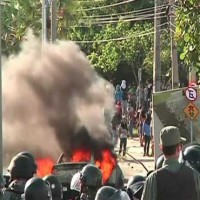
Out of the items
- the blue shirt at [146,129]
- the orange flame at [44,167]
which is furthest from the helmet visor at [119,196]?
the blue shirt at [146,129]

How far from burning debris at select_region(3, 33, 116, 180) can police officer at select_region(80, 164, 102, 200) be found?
927cm

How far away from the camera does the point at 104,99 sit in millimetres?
23188

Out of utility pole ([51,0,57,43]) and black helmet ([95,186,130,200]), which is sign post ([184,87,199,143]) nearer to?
utility pole ([51,0,57,43])

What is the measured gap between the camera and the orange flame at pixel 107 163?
1502cm

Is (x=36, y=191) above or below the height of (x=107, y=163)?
above

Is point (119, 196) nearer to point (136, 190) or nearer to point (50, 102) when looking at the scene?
point (136, 190)

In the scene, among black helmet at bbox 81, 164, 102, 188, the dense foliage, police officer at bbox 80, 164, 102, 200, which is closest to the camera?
police officer at bbox 80, 164, 102, 200

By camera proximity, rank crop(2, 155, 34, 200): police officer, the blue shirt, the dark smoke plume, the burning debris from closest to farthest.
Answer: crop(2, 155, 34, 200): police officer
the burning debris
the dark smoke plume
the blue shirt

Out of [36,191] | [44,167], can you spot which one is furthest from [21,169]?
[44,167]

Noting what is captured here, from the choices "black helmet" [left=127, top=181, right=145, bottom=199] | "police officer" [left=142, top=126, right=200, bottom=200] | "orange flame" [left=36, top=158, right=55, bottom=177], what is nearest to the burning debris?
"orange flame" [left=36, top=158, right=55, bottom=177]

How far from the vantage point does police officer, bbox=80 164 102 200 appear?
8.65m

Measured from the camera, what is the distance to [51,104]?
21.9 m

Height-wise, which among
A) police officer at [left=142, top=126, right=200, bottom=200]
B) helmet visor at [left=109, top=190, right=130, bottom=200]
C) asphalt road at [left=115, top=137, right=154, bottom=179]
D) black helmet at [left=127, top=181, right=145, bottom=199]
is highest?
police officer at [left=142, top=126, right=200, bottom=200]

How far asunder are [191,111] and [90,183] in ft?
47.7
